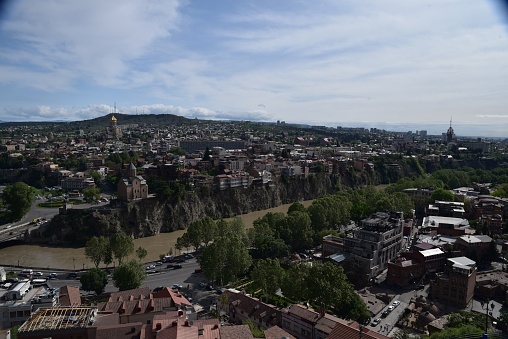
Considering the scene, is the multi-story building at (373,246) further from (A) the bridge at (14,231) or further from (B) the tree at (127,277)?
(A) the bridge at (14,231)

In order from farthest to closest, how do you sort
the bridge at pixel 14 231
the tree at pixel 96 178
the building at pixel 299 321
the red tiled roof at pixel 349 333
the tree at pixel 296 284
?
the tree at pixel 96 178
the bridge at pixel 14 231
the tree at pixel 296 284
the building at pixel 299 321
the red tiled roof at pixel 349 333

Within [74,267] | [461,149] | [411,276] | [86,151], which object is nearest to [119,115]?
[86,151]

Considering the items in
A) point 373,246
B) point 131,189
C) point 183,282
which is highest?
point 131,189

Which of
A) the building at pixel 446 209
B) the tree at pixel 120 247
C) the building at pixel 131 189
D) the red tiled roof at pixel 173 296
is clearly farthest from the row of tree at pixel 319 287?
the building at pixel 446 209

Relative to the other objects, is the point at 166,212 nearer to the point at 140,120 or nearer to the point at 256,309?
the point at 256,309

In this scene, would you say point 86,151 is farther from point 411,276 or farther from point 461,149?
point 461,149

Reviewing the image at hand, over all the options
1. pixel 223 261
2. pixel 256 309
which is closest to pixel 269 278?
pixel 256 309

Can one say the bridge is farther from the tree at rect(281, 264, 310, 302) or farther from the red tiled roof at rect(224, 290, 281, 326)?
the tree at rect(281, 264, 310, 302)
